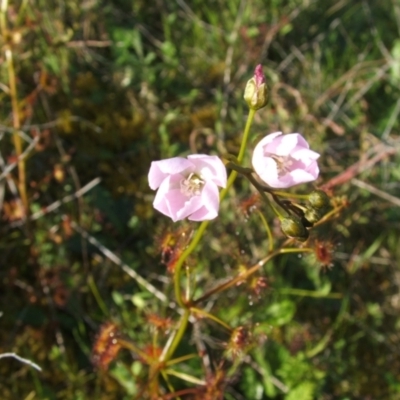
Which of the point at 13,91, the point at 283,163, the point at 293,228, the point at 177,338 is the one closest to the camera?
the point at 293,228

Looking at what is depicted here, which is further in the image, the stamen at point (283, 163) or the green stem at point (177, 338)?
the green stem at point (177, 338)

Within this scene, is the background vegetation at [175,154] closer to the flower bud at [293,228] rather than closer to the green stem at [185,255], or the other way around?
the green stem at [185,255]

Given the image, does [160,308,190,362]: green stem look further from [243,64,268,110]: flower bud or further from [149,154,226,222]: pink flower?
[243,64,268,110]: flower bud

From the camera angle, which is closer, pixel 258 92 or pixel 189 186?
pixel 258 92

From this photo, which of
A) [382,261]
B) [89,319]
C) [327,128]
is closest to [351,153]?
[327,128]

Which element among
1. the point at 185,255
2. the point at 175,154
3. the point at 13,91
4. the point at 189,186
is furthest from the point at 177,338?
the point at 175,154

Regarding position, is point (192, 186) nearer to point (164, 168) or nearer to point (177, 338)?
point (164, 168)

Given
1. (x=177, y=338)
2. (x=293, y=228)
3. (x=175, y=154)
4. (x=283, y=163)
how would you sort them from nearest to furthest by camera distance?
(x=293, y=228) → (x=283, y=163) → (x=177, y=338) → (x=175, y=154)

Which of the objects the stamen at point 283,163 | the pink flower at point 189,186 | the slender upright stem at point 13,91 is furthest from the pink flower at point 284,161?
the slender upright stem at point 13,91
